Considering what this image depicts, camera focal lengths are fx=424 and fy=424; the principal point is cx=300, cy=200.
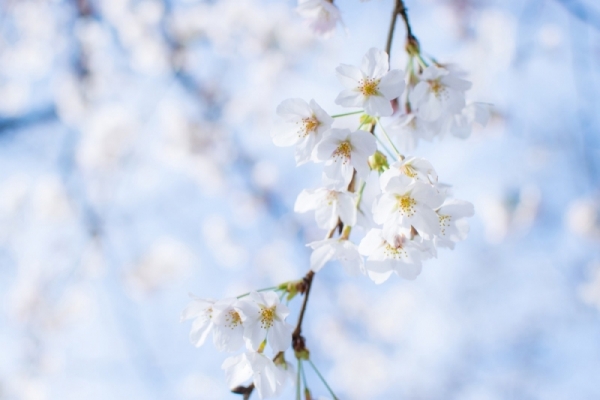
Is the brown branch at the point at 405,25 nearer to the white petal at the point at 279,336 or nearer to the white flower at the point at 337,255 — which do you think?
the white flower at the point at 337,255

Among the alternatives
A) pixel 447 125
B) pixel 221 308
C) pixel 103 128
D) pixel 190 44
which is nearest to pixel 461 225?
pixel 447 125

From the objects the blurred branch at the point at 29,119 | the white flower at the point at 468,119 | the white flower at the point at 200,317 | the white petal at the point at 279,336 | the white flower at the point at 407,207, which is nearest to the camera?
the white flower at the point at 407,207

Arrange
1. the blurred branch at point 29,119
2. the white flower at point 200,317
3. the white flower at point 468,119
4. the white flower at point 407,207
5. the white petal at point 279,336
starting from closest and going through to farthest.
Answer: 1. the white flower at point 407,207
2. the white petal at point 279,336
3. the white flower at point 200,317
4. the white flower at point 468,119
5. the blurred branch at point 29,119

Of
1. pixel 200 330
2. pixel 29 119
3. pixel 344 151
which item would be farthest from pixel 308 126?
pixel 29 119

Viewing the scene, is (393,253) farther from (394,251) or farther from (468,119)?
(468,119)

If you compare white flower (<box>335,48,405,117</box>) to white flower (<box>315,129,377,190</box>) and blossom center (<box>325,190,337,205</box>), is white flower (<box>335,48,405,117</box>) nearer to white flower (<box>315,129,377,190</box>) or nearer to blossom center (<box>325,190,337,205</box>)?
white flower (<box>315,129,377,190</box>)

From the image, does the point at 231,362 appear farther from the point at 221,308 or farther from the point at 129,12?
the point at 129,12

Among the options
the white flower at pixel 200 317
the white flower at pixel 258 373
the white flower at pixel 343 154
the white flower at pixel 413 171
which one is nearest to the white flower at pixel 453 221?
the white flower at pixel 413 171

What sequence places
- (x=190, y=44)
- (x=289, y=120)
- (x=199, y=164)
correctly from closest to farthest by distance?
(x=289, y=120)
(x=190, y=44)
(x=199, y=164)
